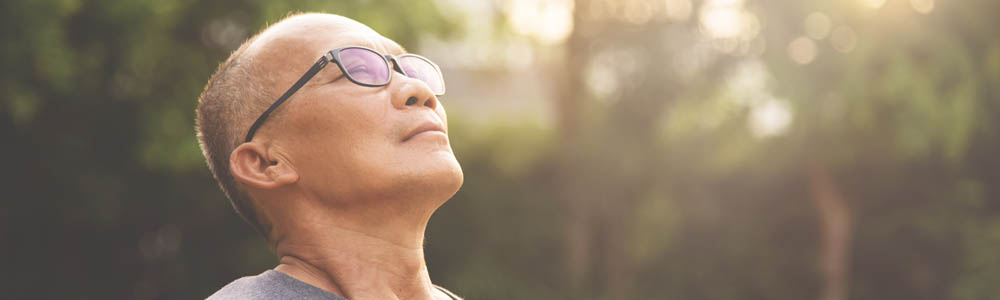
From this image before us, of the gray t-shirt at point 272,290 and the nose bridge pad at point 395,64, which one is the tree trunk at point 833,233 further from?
the gray t-shirt at point 272,290

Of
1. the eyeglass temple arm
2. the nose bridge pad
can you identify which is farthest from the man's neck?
the nose bridge pad

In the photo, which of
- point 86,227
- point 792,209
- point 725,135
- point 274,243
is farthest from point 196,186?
point 274,243

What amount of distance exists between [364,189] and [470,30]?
856 centimetres

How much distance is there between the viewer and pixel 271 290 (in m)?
1.58

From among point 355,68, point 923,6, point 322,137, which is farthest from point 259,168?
point 923,6

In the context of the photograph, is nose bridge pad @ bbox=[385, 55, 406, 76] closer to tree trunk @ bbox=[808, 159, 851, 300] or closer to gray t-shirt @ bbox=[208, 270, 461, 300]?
gray t-shirt @ bbox=[208, 270, 461, 300]

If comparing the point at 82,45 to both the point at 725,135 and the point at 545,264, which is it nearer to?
the point at 545,264

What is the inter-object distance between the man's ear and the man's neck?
0.36 feet

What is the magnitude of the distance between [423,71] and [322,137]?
35cm

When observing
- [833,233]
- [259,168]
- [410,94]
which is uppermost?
[833,233]

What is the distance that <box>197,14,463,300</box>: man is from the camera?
159cm

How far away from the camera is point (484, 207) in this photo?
11570 mm

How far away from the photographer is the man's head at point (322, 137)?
1586 mm

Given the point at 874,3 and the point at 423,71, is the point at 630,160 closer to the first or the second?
the point at 874,3
